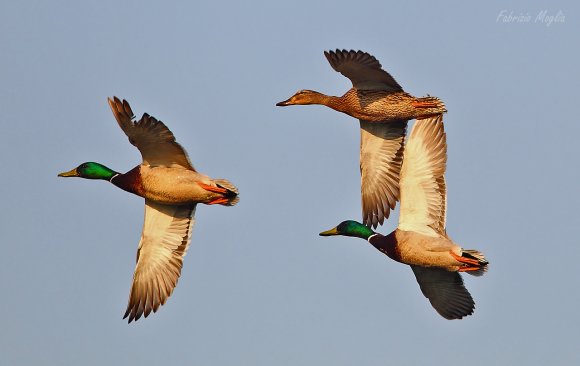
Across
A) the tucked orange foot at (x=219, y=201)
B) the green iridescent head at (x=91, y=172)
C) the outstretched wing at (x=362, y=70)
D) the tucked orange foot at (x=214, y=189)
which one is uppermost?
the outstretched wing at (x=362, y=70)

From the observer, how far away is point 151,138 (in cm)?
1830

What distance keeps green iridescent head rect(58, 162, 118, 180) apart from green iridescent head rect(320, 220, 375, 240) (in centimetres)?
321

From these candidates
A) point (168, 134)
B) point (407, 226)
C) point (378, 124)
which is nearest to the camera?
point (168, 134)

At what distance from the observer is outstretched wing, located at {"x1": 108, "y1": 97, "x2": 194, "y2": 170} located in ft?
58.8

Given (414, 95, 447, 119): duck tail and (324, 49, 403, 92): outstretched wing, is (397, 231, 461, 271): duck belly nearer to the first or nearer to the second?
(414, 95, 447, 119): duck tail

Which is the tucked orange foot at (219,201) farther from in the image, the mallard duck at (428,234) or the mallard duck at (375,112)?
the mallard duck at (375,112)

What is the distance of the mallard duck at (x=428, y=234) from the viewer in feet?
61.9

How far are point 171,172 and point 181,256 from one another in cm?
188

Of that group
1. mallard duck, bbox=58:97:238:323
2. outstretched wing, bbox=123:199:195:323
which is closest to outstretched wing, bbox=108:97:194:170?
mallard duck, bbox=58:97:238:323

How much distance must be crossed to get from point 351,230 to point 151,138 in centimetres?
357

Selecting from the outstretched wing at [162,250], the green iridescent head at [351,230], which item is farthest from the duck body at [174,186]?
the green iridescent head at [351,230]

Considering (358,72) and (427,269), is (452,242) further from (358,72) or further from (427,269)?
(358,72)

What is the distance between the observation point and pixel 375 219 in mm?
22281

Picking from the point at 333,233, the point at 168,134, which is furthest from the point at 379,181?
the point at 168,134
